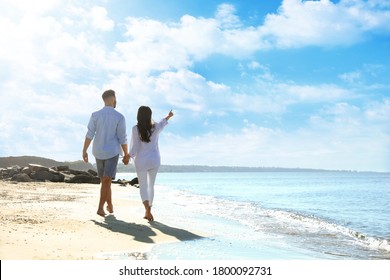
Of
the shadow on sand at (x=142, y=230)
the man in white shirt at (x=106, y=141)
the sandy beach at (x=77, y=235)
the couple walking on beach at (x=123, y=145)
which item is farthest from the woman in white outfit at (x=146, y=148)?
the shadow on sand at (x=142, y=230)

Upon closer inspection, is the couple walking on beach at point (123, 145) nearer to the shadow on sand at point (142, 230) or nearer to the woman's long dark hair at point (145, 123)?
the woman's long dark hair at point (145, 123)

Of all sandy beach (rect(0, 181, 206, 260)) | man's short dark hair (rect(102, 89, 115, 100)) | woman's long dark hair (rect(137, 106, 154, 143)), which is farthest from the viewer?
man's short dark hair (rect(102, 89, 115, 100))

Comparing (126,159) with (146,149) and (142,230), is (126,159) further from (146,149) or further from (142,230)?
(142,230)

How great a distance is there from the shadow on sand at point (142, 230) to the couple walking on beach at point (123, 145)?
865mm

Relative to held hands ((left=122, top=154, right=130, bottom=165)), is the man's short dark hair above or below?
above

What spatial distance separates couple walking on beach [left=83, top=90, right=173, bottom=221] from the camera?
9172 millimetres

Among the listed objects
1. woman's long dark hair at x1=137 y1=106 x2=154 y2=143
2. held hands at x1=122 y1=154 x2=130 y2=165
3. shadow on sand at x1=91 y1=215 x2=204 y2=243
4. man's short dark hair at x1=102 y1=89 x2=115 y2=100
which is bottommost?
shadow on sand at x1=91 y1=215 x2=204 y2=243

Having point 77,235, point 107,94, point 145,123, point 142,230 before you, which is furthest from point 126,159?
point 77,235

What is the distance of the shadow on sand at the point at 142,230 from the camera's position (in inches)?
289

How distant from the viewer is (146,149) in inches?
364

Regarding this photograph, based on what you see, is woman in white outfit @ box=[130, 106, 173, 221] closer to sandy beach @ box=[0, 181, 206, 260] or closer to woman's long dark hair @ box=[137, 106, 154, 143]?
woman's long dark hair @ box=[137, 106, 154, 143]

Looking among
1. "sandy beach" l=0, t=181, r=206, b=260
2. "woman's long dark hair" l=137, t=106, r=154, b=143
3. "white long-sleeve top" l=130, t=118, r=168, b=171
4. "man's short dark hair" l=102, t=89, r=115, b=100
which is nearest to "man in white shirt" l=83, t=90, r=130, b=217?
"man's short dark hair" l=102, t=89, r=115, b=100

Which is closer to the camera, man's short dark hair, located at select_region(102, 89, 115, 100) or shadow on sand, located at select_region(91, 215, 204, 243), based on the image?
shadow on sand, located at select_region(91, 215, 204, 243)

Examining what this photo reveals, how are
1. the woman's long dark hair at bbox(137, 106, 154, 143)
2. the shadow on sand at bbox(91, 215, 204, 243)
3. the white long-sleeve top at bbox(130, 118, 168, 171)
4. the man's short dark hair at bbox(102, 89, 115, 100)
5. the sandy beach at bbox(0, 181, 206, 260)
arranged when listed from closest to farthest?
the sandy beach at bbox(0, 181, 206, 260) → the shadow on sand at bbox(91, 215, 204, 243) → the woman's long dark hair at bbox(137, 106, 154, 143) → the white long-sleeve top at bbox(130, 118, 168, 171) → the man's short dark hair at bbox(102, 89, 115, 100)
